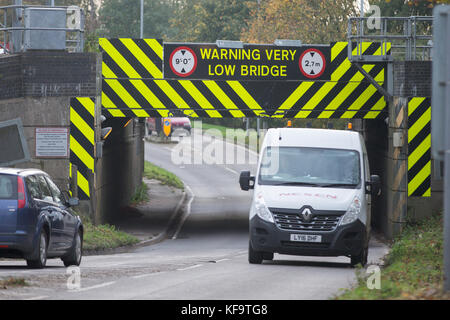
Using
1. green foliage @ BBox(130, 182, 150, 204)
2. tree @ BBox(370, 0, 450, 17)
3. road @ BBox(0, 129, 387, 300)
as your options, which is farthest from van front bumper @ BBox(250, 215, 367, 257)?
tree @ BBox(370, 0, 450, 17)

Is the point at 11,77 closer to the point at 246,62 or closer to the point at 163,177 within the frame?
the point at 246,62

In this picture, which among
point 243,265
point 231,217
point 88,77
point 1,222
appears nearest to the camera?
point 1,222

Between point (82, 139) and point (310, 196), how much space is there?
9.90m

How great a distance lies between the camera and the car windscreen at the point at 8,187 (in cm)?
1513

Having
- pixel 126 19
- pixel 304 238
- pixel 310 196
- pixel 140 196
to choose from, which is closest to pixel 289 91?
pixel 310 196

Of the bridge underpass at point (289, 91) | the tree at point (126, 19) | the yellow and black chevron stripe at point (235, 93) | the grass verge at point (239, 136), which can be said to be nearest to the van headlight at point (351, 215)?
the bridge underpass at point (289, 91)

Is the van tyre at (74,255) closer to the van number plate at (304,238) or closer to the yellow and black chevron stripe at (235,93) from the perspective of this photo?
the van number plate at (304,238)

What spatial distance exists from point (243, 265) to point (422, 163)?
9.99m

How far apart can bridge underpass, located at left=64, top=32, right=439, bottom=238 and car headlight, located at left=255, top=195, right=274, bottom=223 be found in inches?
381

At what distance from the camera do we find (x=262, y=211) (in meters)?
16.5

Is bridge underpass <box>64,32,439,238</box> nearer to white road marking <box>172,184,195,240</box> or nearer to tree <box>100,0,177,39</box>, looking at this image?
white road marking <box>172,184,195,240</box>
